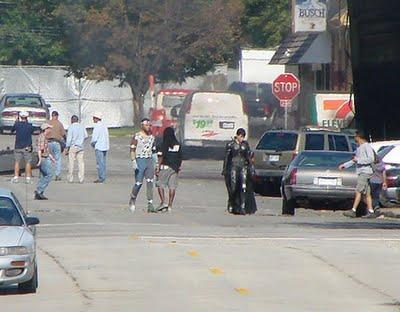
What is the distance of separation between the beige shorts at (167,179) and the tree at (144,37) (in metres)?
19.8

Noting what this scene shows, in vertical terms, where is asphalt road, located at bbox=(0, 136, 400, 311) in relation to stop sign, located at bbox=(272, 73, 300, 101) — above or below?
below

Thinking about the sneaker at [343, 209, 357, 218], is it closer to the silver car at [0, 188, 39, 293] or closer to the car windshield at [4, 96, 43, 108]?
the silver car at [0, 188, 39, 293]

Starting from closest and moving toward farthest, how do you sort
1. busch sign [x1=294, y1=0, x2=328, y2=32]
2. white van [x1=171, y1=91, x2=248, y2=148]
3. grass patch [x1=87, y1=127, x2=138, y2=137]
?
white van [x1=171, y1=91, x2=248, y2=148] → busch sign [x1=294, y1=0, x2=328, y2=32] → grass patch [x1=87, y1=127, x2=138, y2=137]

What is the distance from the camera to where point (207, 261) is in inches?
705

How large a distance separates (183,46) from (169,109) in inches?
186

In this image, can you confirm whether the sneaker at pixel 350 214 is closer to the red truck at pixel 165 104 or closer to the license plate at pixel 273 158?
the license plate at pixel 273 158

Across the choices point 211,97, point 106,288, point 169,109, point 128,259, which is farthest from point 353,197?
point 169,109

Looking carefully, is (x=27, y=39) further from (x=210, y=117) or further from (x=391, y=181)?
(x=391, y=181)

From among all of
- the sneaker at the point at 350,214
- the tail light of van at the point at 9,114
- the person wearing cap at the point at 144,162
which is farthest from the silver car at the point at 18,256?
the tail light of van at the point at 9,114

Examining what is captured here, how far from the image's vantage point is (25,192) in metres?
31.5

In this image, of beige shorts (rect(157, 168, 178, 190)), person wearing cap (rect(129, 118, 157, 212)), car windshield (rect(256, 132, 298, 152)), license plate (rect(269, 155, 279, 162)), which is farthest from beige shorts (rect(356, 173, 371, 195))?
car windshield (rect(256, 132, 298, 152))

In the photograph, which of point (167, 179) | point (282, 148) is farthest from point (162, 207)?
point (282, 148)

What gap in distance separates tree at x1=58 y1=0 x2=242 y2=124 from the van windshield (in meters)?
3.76

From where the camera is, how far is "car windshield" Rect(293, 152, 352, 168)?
1124 inches
